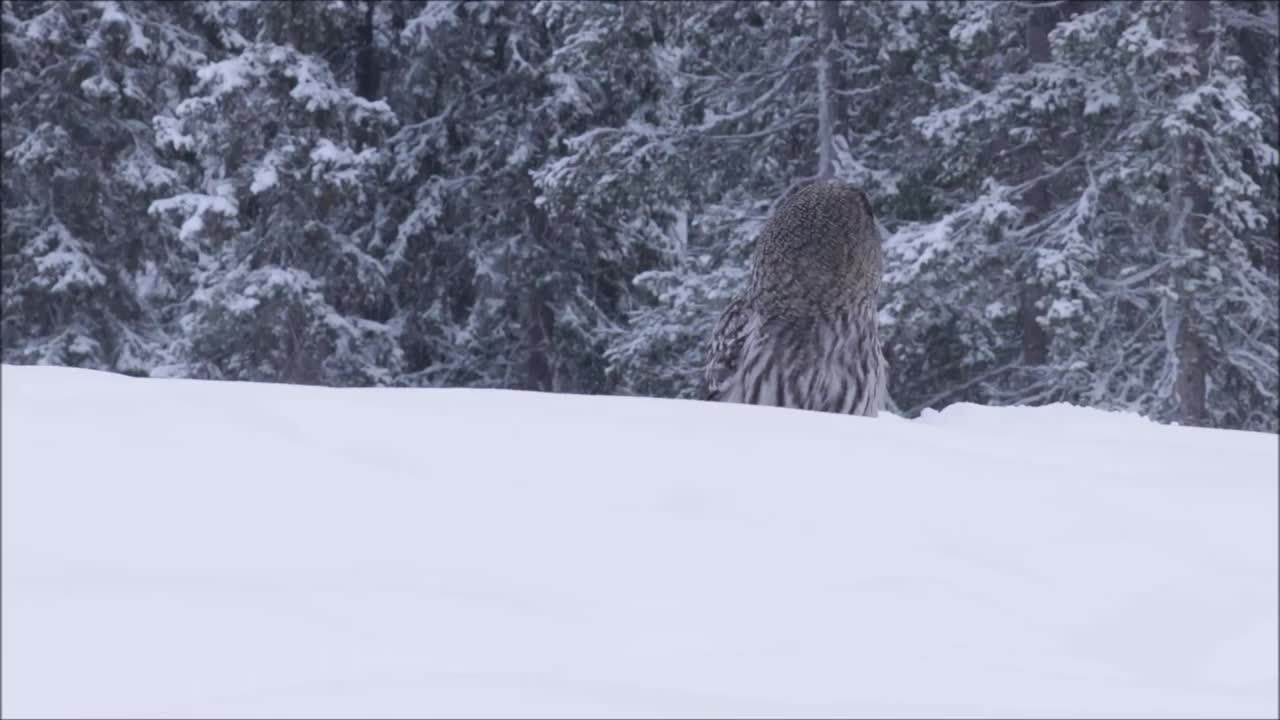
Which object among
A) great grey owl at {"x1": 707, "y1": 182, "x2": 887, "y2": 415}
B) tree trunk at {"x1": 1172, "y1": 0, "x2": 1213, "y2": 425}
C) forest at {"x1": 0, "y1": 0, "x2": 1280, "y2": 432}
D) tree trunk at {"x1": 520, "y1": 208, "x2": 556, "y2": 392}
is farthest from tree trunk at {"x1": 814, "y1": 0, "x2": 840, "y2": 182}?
great grey owl at {"x1": 707, "y1": 182, "x2": 887, "y2": 415}

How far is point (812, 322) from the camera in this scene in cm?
651

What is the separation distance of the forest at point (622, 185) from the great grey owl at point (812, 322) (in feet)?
29.7

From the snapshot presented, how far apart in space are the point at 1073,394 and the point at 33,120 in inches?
554

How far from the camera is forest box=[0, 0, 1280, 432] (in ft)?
53.3

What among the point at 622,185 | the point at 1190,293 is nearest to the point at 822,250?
the point at 1190,293

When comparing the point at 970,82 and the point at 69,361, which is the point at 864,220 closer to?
the point at 970,82

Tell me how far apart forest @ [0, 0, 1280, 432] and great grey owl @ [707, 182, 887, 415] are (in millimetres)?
9067

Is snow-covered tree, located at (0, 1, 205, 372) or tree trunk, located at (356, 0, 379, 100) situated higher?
tree trunk, located at (356, 0, 379, 100)

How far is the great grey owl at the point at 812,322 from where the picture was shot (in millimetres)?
6430

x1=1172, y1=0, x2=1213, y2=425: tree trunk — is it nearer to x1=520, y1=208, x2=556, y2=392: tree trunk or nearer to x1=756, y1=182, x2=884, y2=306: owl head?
x1=520, y1=208, x2=556, y2=392: tree trunk

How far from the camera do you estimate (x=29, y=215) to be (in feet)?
72.9

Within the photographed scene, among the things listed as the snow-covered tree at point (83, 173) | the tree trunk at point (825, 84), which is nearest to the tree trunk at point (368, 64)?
the snow-covered tree at point (83, 173)

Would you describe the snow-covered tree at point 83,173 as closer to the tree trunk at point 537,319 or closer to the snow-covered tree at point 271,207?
the snow-covered tree at point 271,207

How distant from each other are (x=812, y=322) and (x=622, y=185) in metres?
12.8
